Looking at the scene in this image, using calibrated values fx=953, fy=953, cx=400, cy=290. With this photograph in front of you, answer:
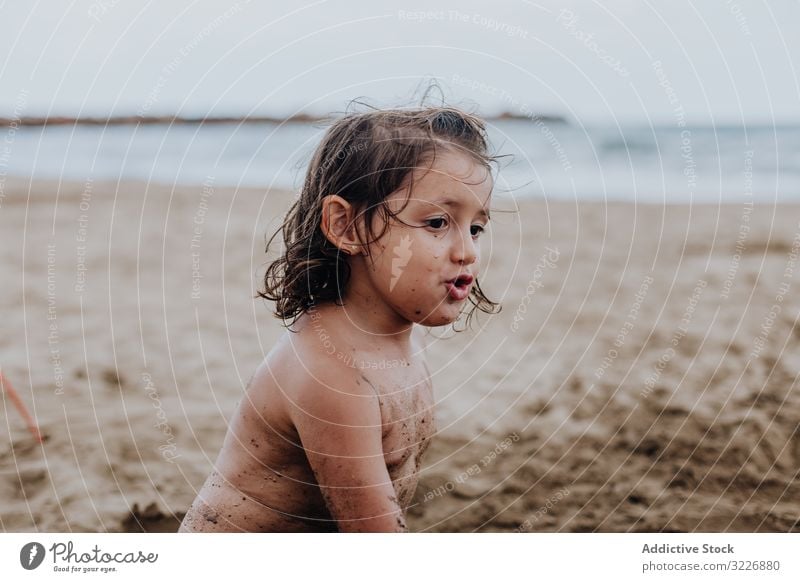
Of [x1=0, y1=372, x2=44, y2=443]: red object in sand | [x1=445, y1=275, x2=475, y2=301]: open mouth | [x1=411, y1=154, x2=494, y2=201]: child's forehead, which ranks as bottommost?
[x1=0, y1=372, x2=44, y2=443]: red object in sand

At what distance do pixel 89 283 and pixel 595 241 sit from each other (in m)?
2.03

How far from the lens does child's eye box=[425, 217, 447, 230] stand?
1231mm

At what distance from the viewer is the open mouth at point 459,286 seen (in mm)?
1239

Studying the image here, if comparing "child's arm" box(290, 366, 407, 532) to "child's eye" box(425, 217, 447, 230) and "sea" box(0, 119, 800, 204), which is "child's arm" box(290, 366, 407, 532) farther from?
"sea" box(0, 119, 800, 204)

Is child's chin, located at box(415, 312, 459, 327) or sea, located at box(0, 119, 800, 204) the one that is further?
sea, located at box(0, 119, 800, 204)

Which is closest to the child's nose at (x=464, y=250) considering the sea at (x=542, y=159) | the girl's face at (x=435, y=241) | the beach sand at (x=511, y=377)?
the girl's face at (x=435, y=241)

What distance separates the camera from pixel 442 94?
59.3 inches

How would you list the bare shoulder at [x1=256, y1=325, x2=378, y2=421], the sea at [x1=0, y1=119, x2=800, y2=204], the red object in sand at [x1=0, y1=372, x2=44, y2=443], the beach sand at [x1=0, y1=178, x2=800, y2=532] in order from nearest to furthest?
1. the bare shoulder at [x1=256, y1=325, x2=378, y2=421]
2. the beach sand at [x1=0, y1=178, x2=800, y2=532]
3. the red object in sand at [x1=0, y1=372, x2=44, y2=443]
4. the sea at [x1=0, y1=119, x2=800, y2=204]

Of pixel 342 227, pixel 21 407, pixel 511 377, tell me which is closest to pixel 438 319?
pixel 342 227

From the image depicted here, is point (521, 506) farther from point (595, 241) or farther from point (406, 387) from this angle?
point (595, 241)

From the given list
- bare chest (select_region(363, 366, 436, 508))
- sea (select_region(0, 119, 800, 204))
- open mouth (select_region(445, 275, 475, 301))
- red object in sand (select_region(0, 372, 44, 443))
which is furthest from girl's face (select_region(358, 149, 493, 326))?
sea (select_region(0, 119, 800, 204))

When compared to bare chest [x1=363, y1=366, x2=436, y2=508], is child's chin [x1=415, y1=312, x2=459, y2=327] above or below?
above

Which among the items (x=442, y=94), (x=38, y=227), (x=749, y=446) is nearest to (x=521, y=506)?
(x=749, y=446)

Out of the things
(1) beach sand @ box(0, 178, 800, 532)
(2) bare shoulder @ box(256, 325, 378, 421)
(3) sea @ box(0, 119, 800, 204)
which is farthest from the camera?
(3) sea @ box(0, 119, 800, 204)
